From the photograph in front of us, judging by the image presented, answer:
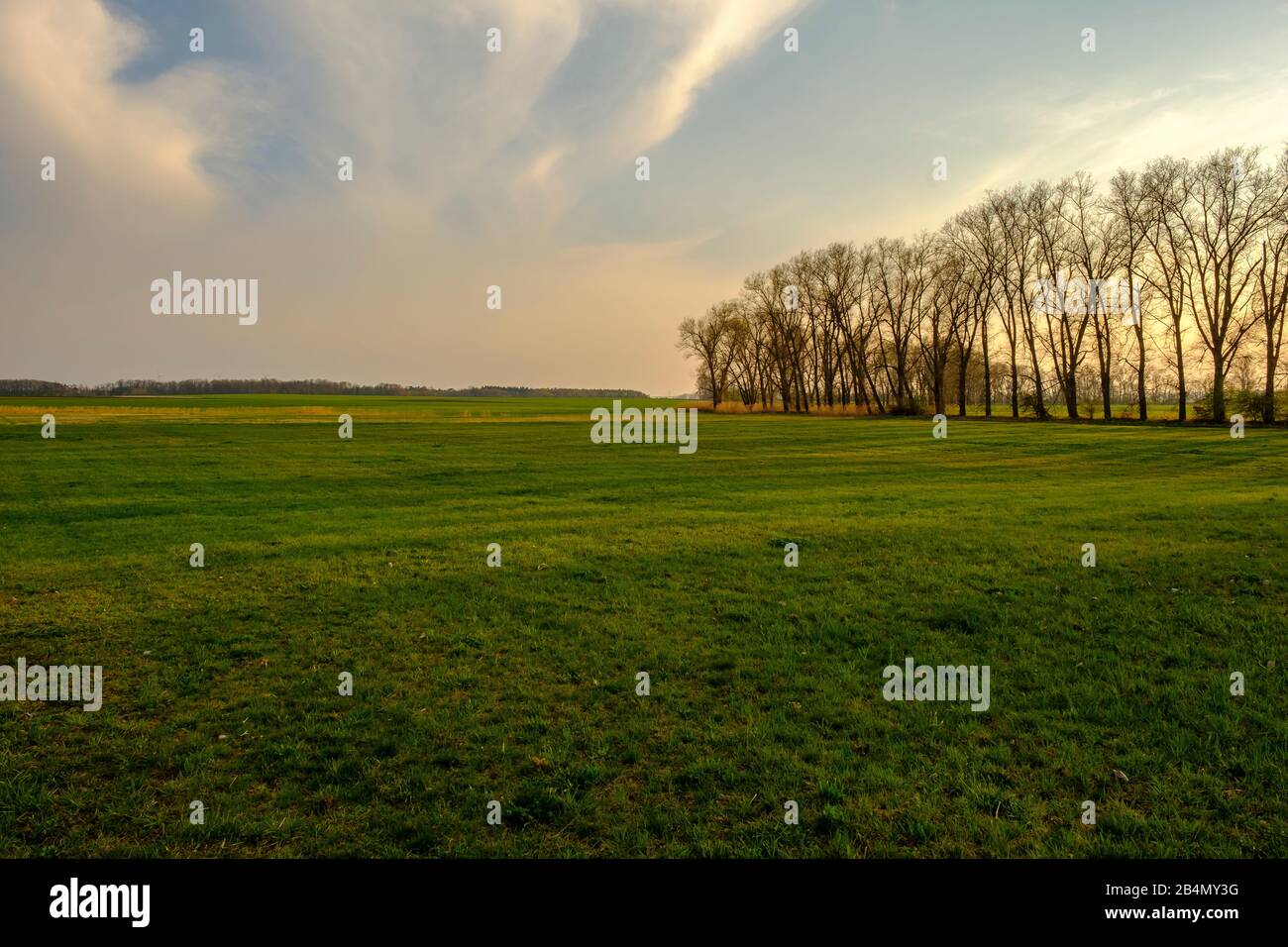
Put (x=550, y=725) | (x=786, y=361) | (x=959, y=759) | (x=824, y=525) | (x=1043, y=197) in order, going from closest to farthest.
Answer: (x=959, y=759)
(x=550, y=725)
(x=824, y=525)
(x=1043, y=197)
(x=786, y=361)

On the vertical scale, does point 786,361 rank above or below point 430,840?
above

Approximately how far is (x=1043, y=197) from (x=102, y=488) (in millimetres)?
83440

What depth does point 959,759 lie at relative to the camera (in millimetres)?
6082

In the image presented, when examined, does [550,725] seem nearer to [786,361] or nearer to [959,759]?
[959,759]

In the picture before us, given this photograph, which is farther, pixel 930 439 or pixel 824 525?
pixel 930 439

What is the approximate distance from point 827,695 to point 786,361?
10577cm

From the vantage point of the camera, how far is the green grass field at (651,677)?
17.2ft

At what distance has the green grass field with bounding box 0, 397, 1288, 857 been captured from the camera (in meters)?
5.23

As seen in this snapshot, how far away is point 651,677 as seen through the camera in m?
8.24
